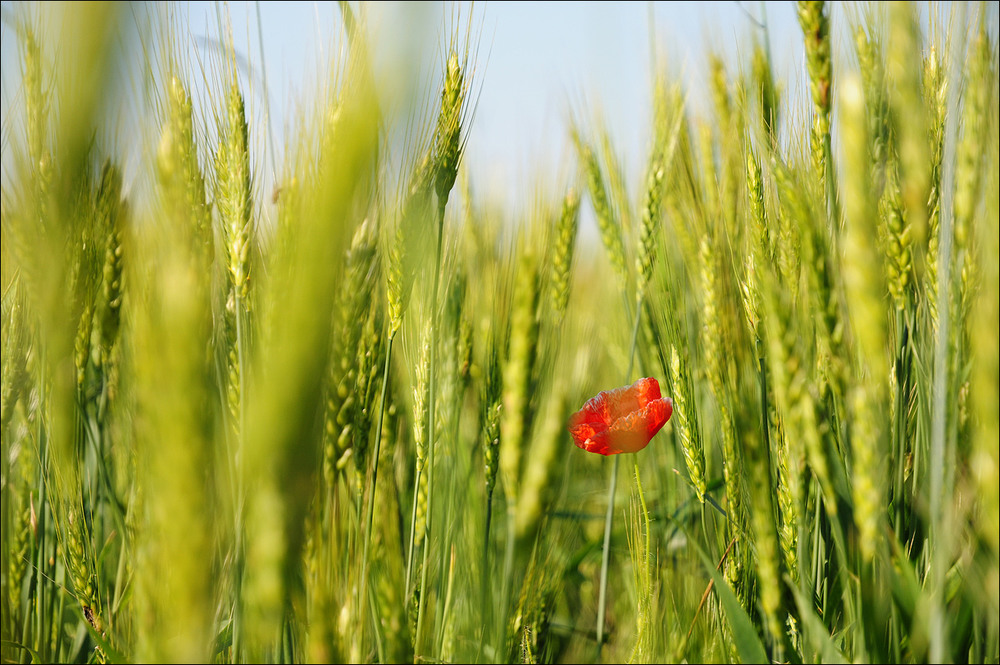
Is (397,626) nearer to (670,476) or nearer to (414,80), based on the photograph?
(414,80)

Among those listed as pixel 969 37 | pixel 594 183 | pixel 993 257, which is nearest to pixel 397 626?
pixel 993 257

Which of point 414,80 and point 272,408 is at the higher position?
point 414,80

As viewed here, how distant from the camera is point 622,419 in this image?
907 millimetres

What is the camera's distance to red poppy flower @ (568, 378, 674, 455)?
0.88 m

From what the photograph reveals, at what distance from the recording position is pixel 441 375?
3.51 ft

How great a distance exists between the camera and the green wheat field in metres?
0.44

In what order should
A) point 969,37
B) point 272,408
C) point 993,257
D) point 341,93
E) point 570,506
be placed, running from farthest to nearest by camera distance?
point 570,506 < point 969,37 < point 341,93 < point 993,257 < point 272,408

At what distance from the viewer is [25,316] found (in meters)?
0.83

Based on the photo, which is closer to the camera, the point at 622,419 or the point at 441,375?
the point at 622,419

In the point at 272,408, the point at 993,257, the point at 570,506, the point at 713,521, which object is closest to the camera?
the point at 272,408

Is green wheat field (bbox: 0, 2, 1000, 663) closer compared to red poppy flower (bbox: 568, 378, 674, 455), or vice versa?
green wheat field (bbox: 0, 2, 1000, 663)

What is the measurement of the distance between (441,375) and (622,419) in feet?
0.99

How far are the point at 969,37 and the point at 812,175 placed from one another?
20cm

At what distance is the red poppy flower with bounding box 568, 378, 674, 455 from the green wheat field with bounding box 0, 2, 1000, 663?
7 cm
